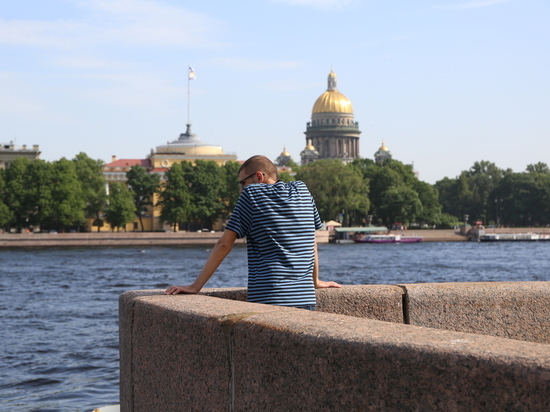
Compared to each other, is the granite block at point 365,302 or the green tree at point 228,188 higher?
the green tree at point 228,188

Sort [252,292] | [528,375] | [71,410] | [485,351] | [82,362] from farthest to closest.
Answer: [82,362] < [71,410] < [252,292] < [485,351] < [528,375]

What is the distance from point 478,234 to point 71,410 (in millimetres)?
76845

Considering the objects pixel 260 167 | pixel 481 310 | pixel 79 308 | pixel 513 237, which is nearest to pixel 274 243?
pixel 260 167

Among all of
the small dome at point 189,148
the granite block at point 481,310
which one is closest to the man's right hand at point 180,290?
the granite block at point 481,310

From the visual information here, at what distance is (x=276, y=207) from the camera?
3.49 m

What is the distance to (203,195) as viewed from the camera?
80.4m

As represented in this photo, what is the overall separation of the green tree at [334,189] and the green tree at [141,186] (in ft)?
45.0

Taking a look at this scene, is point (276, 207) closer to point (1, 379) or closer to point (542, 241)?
point (1, 379)

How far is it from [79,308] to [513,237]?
6904 centimetres

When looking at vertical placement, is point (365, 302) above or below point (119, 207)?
below

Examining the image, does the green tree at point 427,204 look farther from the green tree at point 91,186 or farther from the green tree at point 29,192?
the green tree at point 29,192

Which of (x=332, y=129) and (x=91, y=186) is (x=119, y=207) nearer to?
(x=91, y=186)

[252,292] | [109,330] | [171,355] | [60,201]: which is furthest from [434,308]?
[60,201]

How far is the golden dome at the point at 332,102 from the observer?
5241 inches
